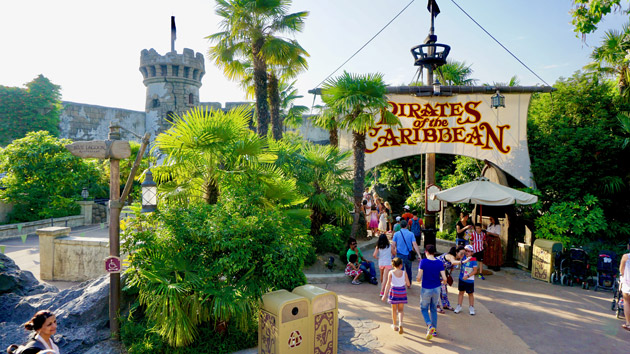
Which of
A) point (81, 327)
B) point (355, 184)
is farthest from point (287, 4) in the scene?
point (81, 327)

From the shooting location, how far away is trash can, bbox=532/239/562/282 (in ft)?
29.6

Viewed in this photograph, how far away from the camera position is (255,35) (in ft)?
38.1

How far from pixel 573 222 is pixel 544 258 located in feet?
5.30

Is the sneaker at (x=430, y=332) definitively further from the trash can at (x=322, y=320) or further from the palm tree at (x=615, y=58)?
the palm tree at (x=615, y=58)

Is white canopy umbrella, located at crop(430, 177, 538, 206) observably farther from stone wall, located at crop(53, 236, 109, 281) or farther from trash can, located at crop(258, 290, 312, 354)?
stone wall, located at crop(53, 236, 109, 281)

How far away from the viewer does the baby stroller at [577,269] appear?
8.66m

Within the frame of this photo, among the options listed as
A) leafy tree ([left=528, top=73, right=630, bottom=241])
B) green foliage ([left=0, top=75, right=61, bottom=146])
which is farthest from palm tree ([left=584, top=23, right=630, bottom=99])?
green foliage ([left=0, top=75, right=61, bottom=146])

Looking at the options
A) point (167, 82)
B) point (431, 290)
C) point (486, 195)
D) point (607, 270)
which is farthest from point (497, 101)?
point (167, 82)

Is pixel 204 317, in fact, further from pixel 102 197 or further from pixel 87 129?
pixel 87 129

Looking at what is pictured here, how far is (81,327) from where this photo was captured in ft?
18.3

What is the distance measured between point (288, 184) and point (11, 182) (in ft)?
55.0

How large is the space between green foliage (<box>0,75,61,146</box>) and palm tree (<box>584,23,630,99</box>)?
3528cm

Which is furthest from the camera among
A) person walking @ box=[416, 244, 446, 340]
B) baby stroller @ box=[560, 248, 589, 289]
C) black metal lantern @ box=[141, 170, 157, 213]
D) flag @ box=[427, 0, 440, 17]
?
flag @ box=[427, 0, 440, 17]

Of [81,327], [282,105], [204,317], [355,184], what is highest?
[282,105]
